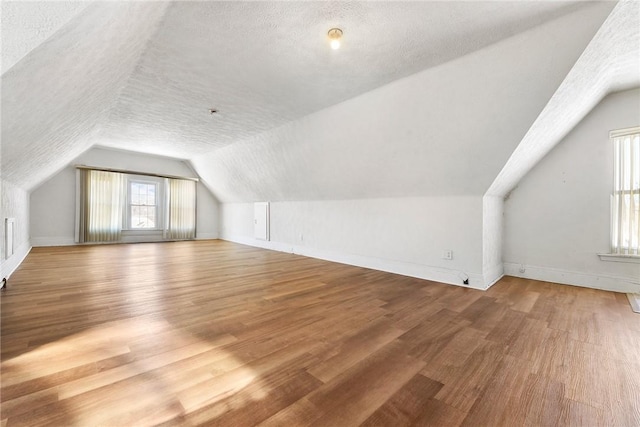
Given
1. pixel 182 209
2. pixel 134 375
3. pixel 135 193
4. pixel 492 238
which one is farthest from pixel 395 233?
pixel 135 193

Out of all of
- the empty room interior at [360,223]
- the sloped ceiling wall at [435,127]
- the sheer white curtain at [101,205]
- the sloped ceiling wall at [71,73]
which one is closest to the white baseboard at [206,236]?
the sheer white curtain at [101,205]

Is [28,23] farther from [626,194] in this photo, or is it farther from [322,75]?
[626,194]

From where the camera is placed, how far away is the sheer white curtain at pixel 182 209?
8.09 m

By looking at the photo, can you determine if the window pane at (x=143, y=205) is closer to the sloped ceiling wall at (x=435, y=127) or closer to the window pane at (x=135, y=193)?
the window pane at (x=135, y=193)

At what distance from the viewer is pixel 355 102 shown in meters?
3.32

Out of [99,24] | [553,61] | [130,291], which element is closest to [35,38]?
[99,24]

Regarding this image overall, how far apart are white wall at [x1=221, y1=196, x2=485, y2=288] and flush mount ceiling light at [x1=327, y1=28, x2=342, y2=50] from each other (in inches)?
101

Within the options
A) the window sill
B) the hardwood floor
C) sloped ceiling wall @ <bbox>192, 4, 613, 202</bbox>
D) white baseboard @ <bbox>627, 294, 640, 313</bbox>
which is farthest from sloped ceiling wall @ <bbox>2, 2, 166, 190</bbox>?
the window sill

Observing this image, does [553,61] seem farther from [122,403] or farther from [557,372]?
[122,403]

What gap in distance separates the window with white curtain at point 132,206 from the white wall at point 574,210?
8.62 meters

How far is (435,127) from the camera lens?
299 centimetres

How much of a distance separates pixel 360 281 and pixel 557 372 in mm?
2202

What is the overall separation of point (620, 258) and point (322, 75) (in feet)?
14.2

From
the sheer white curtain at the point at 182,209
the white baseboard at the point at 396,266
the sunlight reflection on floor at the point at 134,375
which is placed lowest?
the sunlight reflection on floor at the point at 134,375
